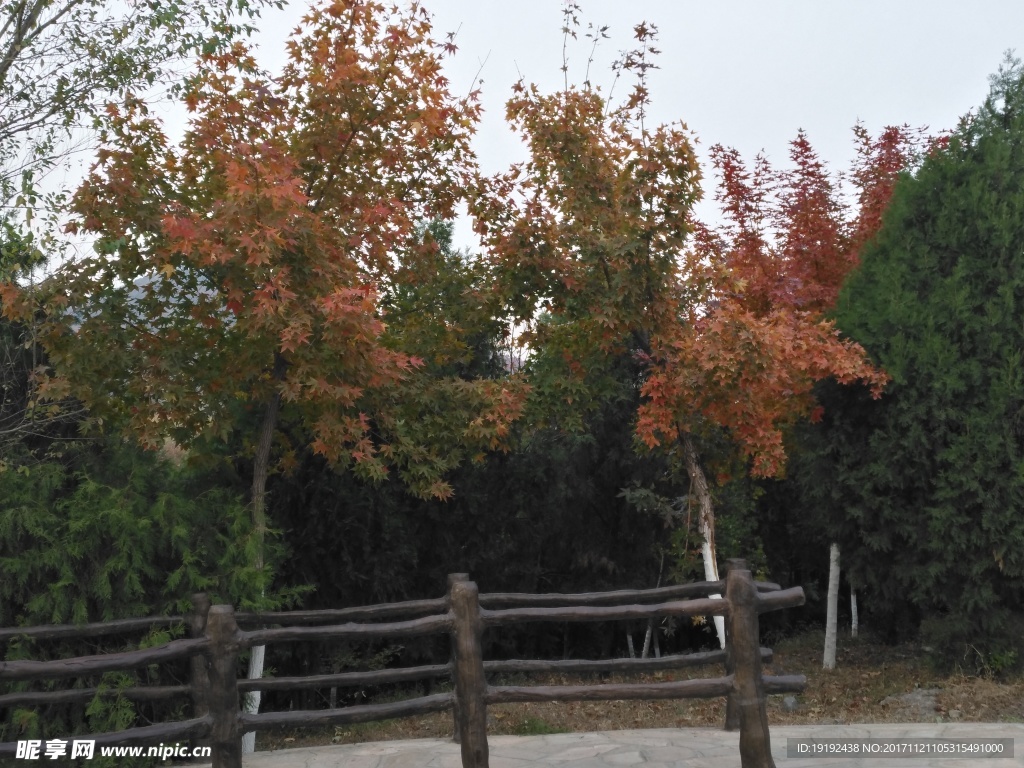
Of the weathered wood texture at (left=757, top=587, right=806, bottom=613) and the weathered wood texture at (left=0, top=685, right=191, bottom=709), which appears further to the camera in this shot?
the weathered wood texture at (left=757, top=587, right=806, bottom=613)

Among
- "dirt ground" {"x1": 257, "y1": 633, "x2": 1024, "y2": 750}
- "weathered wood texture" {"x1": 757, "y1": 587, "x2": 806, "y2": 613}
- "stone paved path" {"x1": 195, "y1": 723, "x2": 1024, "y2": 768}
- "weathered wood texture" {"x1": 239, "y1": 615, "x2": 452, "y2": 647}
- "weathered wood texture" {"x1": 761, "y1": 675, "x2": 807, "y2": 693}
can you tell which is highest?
"weathered wood texture" {"x1": 239, "y1": 615, "x2": 452, "y2": 647}

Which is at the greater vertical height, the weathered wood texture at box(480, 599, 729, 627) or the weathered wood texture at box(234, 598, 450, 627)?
the weathered wood texture at box(234, 598, 450, 627)

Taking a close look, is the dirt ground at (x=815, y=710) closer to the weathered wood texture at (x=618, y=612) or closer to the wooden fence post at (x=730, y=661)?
the wooden fence post at (x=730, y=661)

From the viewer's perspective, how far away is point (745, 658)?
219 inches

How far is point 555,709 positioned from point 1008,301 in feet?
18.4

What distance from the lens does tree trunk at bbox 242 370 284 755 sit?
7.59m

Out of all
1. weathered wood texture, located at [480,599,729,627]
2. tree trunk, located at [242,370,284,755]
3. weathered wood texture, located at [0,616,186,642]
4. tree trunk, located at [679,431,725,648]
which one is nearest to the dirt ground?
tree trunk, located at [242,370,284,755]

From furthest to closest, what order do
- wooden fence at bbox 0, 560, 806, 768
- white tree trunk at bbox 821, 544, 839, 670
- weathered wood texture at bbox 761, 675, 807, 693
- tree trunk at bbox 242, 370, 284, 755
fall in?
1. white tree trunk at bbox 821, 544, 839, 670
2. tree trunk at bbox 242, 370, 284, 755
3. weathered wood texture at bbox 761, 675, 807, 693
4. wooden fence at bbox 0, 560, 806, 768

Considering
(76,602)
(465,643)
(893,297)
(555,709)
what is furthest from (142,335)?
(893,297)

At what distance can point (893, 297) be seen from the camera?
351 inches

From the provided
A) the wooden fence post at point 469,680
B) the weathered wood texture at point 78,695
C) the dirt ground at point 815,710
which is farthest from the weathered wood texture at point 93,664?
the dirt ground at point 815,710

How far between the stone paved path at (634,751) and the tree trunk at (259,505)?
1.19 metres

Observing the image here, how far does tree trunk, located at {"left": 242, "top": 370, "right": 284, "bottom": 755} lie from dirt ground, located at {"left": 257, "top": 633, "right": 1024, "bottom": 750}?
916 millimetres

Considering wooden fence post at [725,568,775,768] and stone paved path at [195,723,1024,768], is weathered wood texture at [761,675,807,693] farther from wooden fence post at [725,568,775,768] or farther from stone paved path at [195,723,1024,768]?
stone paved path at [195,723,1024,768]
